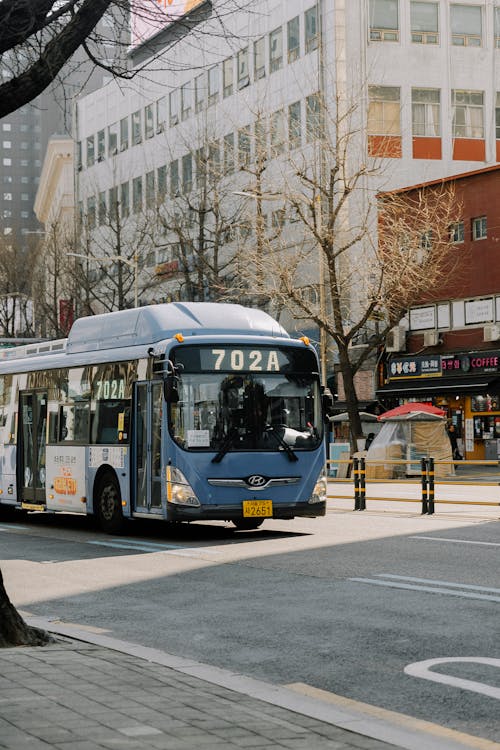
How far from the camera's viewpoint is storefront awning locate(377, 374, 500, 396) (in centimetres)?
4591

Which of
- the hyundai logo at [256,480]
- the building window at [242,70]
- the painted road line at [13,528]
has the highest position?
the building window at [242,70]

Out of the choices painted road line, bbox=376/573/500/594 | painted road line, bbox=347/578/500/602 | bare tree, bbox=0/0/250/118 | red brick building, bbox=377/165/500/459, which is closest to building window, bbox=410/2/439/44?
red brick building, bbox=377/165/500/459

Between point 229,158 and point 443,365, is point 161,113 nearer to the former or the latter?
point 229,158

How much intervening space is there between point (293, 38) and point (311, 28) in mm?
1467

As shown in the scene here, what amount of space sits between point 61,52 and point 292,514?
10.8 m

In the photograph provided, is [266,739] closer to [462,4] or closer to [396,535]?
[396,535]

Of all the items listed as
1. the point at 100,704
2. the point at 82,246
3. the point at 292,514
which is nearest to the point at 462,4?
the point at 82,246

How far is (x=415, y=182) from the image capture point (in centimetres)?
5588

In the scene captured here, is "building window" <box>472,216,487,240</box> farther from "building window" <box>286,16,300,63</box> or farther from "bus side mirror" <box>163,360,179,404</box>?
"bus side mirror" <box>163,360,179,404</box>

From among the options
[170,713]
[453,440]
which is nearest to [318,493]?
[170,713]

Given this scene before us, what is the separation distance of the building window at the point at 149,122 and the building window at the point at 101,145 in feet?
24.1

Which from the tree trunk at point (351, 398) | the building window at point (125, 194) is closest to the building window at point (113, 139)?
the building window at point (125, 194)

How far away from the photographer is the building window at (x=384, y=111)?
5481cm

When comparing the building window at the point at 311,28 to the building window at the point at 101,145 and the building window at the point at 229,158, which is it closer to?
the building window at the point at 229,158
